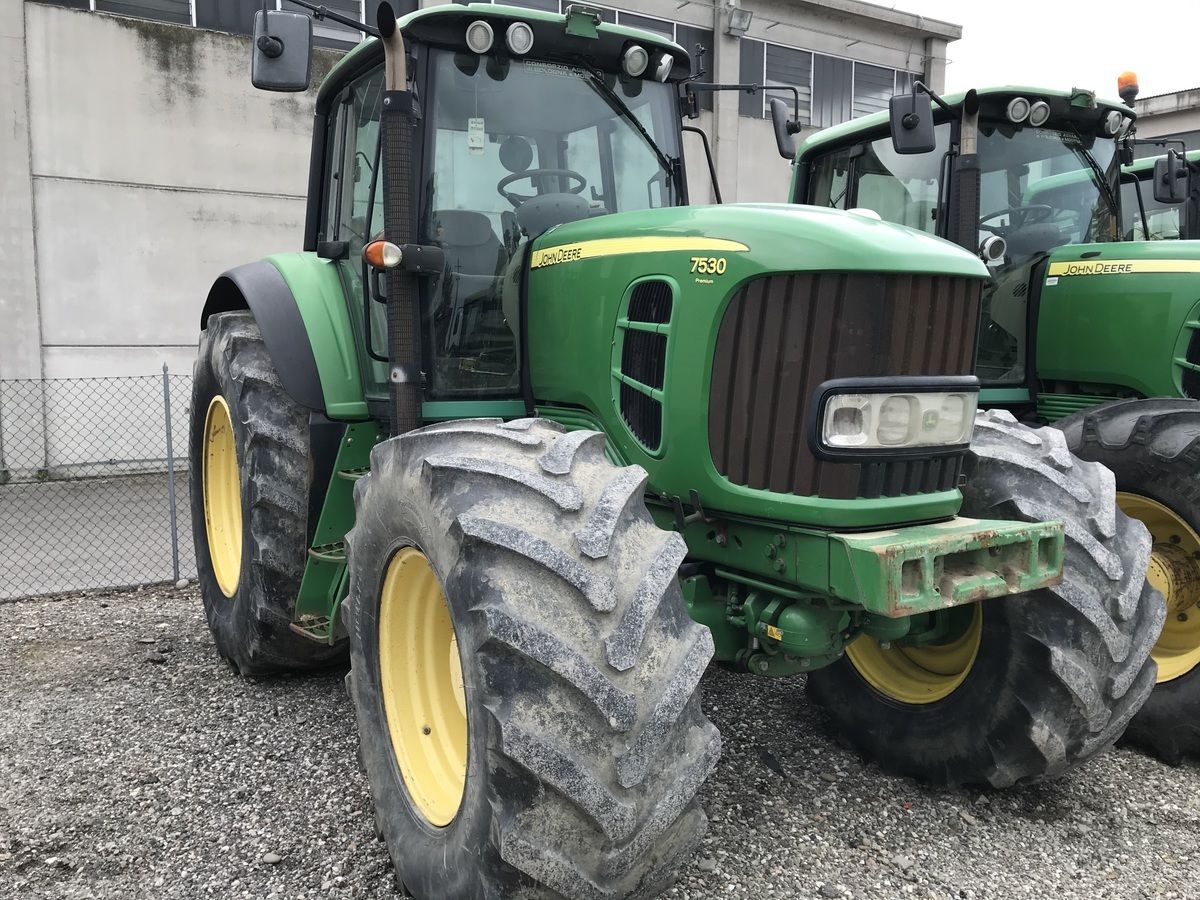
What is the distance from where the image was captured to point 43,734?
3.83 metres

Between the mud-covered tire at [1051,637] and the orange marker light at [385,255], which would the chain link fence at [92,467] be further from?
Answer: the mud-covered tire at [1051,637]

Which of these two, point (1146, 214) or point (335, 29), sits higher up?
point (335, 29)

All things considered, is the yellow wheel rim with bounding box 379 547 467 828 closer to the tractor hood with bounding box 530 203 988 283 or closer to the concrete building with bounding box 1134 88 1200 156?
the tractor hood with bounding box 530 203 988 283

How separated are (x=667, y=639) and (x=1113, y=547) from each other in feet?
5.41

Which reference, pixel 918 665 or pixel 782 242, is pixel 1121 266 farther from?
pixel 782 242

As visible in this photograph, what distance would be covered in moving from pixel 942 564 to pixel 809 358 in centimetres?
63

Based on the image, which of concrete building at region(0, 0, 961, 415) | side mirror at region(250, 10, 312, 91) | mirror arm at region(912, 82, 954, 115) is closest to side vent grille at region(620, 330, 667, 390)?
side mirror at region(250, 10, 312, 91)

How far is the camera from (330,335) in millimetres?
3783

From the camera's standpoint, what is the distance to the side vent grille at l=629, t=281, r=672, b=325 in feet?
9.20

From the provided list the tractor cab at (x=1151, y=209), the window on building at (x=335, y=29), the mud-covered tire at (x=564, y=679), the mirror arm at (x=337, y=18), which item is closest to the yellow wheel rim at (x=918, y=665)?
the mud-covered tire at (x=564, y=679)

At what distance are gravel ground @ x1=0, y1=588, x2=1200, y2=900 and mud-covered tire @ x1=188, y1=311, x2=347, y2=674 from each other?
0.81 feet

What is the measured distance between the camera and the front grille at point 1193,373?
448 cm

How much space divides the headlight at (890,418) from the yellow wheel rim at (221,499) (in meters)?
3.00

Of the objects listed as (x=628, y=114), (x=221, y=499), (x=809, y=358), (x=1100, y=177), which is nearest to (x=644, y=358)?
(x=809, y=358)
